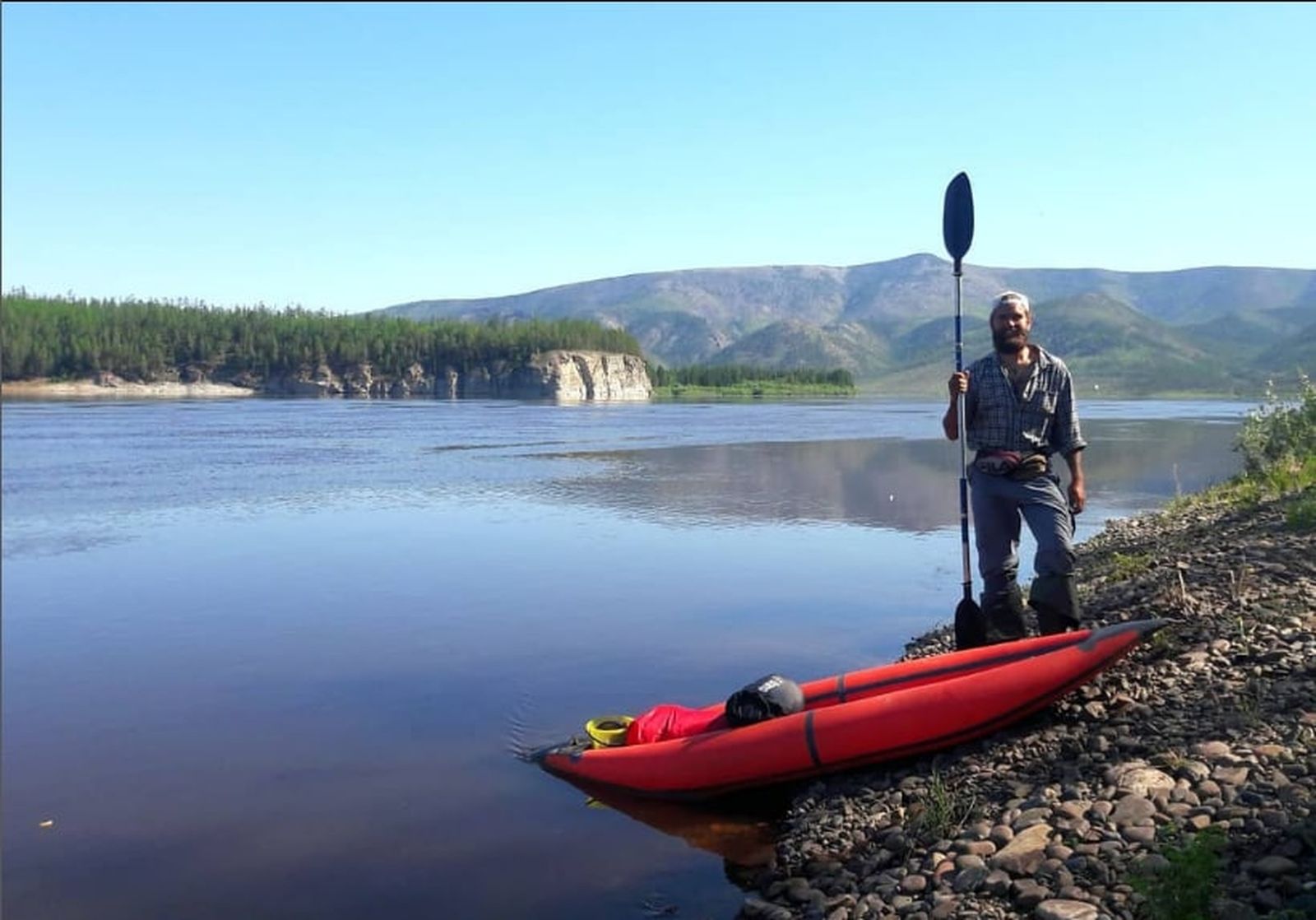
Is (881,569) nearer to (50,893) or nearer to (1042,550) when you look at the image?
(1042,550)

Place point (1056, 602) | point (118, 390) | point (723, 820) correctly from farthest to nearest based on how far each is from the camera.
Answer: point (118, 390) → point (1056, 602) → point (723, 820)

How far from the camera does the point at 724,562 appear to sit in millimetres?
17312


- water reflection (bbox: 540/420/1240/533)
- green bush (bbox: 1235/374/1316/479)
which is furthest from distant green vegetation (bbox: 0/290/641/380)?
green bush (bbox: 1235/374/1316/479)

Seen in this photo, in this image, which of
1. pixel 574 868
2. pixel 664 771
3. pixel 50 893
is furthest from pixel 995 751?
pixel 50 893

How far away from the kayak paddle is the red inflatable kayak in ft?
2.46

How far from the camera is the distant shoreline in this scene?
110750 millimetres

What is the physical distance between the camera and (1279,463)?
55.6ft

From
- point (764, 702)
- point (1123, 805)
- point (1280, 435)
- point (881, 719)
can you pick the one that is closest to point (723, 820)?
point (764, 702)

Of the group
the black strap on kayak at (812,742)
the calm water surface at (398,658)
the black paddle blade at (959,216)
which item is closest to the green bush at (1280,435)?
the calm water surface at (398,658)

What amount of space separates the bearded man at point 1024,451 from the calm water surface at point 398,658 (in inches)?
103

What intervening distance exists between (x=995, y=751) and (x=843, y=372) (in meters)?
182

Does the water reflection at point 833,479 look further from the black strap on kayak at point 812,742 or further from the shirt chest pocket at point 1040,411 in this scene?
the black strap on kayak at point 812,742

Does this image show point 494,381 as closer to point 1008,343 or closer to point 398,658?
point 398,658

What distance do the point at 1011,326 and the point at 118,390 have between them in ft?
433
